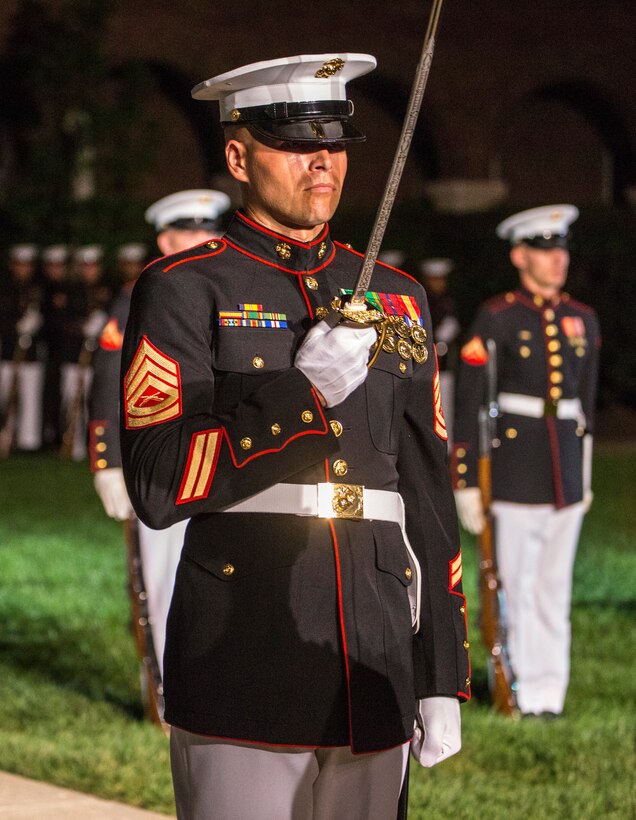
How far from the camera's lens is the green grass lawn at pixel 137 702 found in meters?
5.73

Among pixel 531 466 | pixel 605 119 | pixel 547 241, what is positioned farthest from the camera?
pixel 605 119

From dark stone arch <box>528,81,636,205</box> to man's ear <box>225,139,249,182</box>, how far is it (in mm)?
25027

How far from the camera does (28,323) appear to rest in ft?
61.3

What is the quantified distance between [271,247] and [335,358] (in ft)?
1.23

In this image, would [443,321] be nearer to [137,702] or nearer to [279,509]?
[137,702]

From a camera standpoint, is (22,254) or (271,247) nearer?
(271,247)

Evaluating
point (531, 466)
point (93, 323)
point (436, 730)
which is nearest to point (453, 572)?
point (436, 730)

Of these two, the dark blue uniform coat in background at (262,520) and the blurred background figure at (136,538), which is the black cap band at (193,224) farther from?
the dark blue uniform coat in background at (262,520)

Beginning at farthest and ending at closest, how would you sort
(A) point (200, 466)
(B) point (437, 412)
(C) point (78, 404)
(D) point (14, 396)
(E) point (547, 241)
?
1. (D) point (14, 396)
2. (C) point (78, 404)
3. (E) point (547, 241)
4. (B) point (437, 412)
5. (A) point (200, 466)

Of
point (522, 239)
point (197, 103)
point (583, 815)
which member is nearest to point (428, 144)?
point (197, 103)

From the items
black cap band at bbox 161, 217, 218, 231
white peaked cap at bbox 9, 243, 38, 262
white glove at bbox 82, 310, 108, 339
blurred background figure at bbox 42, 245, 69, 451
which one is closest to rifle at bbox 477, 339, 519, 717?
black cap band at bbox 161, 217, 218, 231

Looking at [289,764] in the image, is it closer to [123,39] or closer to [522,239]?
[522,239]

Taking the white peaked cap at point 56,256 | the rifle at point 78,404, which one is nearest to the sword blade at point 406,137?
the rifle at point 78,404

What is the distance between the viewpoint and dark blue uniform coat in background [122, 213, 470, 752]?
2.90 metres
